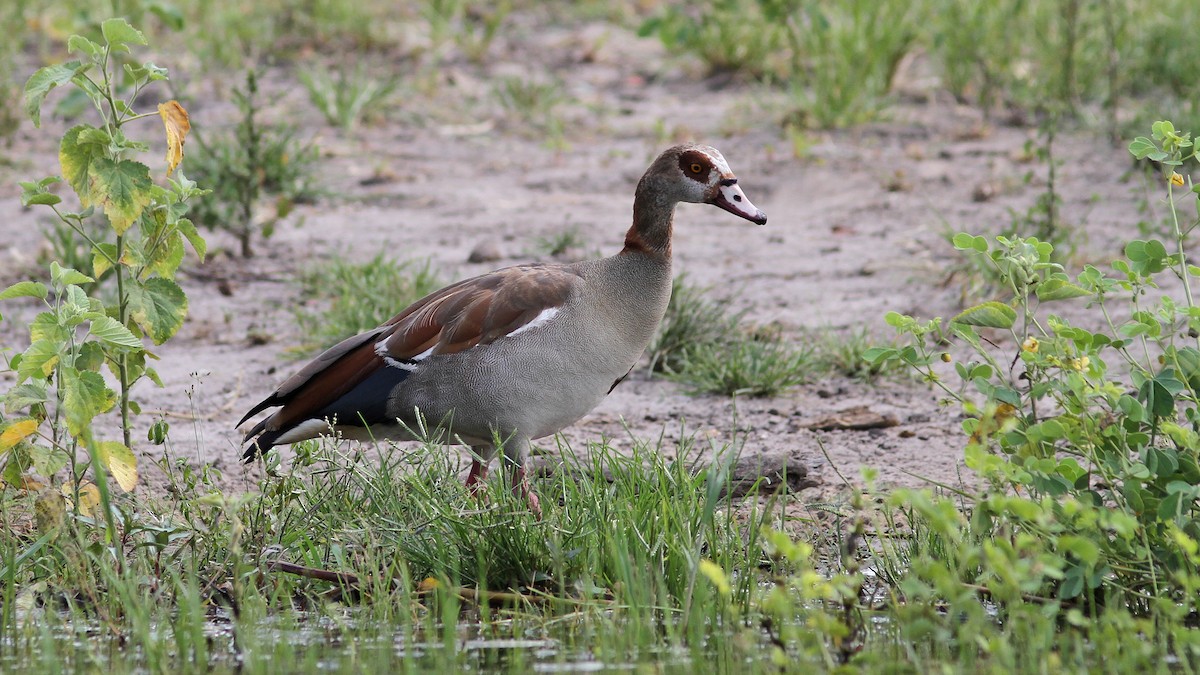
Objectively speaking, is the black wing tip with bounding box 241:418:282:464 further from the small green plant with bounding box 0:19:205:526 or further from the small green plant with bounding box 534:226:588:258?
the small green plant with bounding box 534:226:588:258

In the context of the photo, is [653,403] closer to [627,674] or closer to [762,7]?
[627,674]

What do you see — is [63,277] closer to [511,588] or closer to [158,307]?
[158,307]

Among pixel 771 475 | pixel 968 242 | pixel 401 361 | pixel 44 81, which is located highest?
pixel 44 81

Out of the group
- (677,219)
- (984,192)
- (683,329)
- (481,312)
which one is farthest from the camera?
(677,219)

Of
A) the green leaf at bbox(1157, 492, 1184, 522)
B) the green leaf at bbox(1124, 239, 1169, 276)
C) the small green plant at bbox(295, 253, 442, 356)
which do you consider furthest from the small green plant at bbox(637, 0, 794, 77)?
the green leaf at bbox(1157, 492, 1184, 522)

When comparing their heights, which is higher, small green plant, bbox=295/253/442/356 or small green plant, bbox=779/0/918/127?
small green plant, bbox=779/0/918/127

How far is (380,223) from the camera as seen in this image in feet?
28.3

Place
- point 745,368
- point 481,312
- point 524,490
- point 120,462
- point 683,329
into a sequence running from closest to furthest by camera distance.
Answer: point 120,462 < point 524,490 < point 481,312 < point 745,368 < point 683,329

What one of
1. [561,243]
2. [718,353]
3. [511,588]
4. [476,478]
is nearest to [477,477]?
[476,478]

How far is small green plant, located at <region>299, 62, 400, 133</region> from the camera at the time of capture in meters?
9.95

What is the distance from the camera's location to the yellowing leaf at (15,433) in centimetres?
429

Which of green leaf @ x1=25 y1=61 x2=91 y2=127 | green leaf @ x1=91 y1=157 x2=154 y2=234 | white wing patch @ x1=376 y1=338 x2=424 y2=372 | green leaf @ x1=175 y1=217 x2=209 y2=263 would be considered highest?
green leaf @ x1=25 y1=61 x2=91 y2=127

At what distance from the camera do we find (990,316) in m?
3.93

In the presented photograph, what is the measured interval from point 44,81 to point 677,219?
4975 mm
